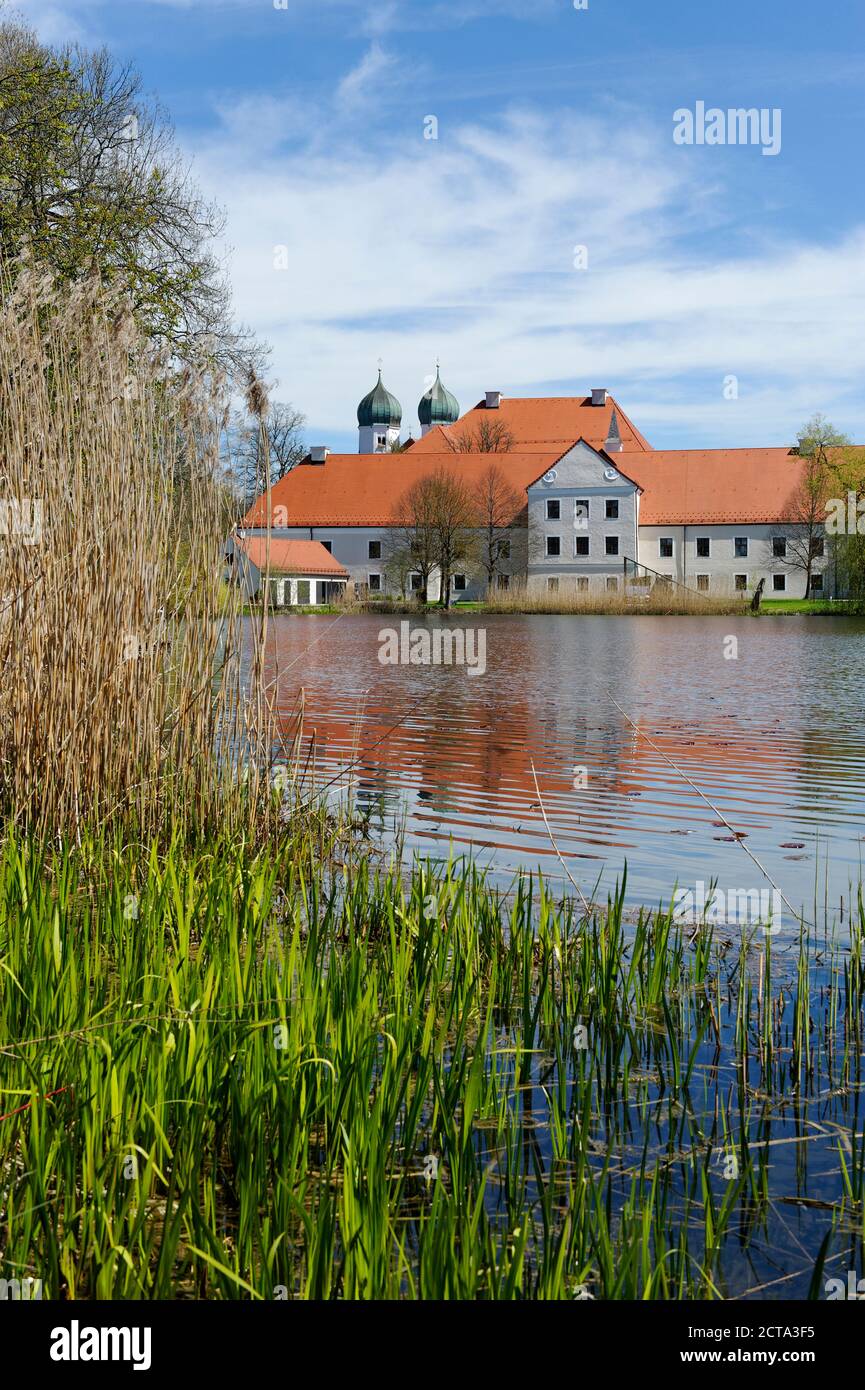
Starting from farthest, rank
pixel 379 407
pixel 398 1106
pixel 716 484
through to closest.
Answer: pixel 379 407
pixel 716 484
pixel 398 1106

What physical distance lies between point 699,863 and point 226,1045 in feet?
13.5

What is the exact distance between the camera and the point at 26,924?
4008 mm

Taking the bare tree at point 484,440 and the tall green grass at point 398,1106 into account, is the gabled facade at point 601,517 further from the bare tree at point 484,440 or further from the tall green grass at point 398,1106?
the tall green grass at point 398,1106

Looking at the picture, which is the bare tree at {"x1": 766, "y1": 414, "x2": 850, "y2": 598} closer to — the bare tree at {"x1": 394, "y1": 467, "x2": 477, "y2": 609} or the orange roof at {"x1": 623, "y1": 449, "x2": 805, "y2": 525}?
the orange roof at {"x1": 623, "y1": 449, "x2": 805, "y2": 525}

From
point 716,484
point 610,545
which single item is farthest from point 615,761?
point 716,484

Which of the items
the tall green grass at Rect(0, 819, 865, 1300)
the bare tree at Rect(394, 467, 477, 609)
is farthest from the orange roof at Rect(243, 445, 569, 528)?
the tall green grass at Rect(0, 819, 865, 1300)

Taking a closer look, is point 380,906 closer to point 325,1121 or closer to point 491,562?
point 325,1121

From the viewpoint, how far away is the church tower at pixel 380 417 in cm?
10894

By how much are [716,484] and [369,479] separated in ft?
64.7

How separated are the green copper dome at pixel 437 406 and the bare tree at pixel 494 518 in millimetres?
38893

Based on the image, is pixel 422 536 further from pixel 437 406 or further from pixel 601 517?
pixel 437 406

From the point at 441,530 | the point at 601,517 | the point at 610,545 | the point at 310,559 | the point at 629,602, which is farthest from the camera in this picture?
the point at 310,559

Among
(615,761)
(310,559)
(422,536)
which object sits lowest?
(615,761)

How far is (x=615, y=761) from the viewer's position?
425 inches
